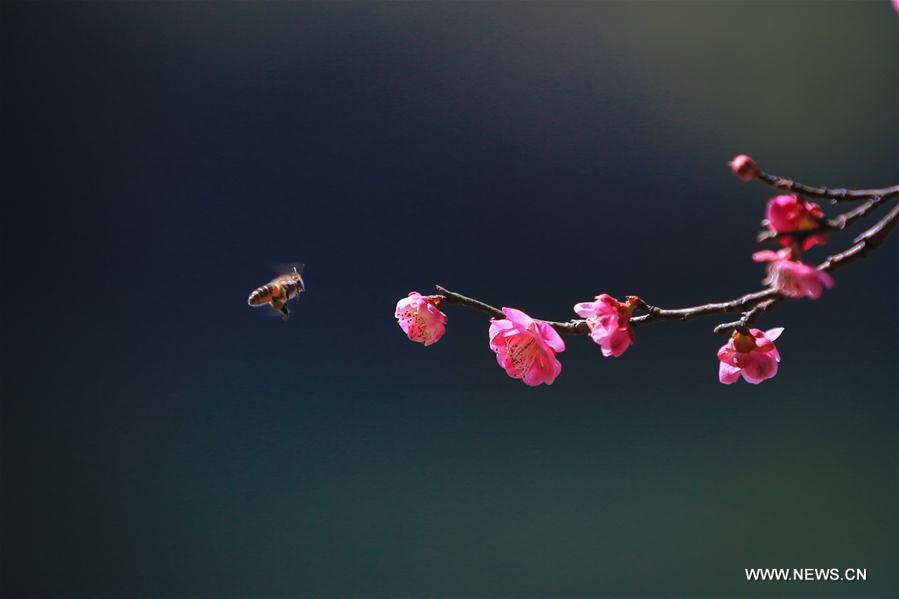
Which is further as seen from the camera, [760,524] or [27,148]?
[27,148]

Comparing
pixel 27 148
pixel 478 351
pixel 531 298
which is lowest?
pixel 478 351

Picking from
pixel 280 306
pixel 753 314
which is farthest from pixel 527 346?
pixel 280 306

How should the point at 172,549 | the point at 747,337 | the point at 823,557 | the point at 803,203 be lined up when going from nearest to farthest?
the point at 803,203 < the point at 747,337 < the point at 823,557 < the point at 172,549

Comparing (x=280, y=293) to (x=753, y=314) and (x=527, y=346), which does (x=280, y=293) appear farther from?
(x=753, y=314)

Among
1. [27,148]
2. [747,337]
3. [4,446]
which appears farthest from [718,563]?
[27,148]

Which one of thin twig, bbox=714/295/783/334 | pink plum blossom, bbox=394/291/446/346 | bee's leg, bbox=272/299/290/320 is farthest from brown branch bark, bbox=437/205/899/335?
bee's leg, bbox=272/299/290/320

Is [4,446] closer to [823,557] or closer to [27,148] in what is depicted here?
[27,148]

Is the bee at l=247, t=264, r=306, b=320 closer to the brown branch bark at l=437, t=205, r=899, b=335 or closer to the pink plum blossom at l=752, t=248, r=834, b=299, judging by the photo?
the brown branch bark at l=437, t=205, r=899, b=335

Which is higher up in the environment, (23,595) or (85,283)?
(85,283)
